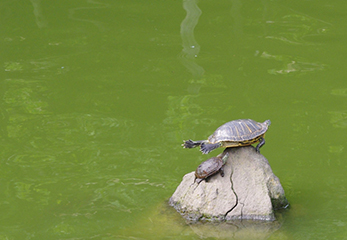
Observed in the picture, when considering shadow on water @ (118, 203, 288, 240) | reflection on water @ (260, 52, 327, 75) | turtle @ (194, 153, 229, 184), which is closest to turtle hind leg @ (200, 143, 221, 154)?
turtle @ (194, 153, 229, 184)

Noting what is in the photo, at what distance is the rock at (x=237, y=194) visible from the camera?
5414mm

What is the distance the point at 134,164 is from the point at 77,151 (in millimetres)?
964

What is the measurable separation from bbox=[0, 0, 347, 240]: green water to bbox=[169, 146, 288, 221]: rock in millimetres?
208

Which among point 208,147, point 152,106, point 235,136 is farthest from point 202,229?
point 152,106

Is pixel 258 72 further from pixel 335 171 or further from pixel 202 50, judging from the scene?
pixel 335 171

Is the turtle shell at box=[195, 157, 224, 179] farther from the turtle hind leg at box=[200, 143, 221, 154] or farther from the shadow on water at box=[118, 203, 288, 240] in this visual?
the shadow on water at box=[118, 203, 288, 240]

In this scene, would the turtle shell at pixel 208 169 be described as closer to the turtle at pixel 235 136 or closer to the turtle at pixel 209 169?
the turtle at pixel 209 169

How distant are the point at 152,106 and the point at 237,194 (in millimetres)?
3232

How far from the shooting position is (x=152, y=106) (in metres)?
8.31

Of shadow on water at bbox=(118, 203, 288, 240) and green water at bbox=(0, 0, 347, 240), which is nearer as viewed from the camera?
shadow on water at bbox=(118, 203, 288, 240)

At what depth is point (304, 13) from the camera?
12.0 m

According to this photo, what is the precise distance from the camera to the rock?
541cm

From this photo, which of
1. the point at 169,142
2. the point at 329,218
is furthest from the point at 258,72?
the point at 329,218

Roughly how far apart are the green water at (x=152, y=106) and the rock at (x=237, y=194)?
8.2 inches
